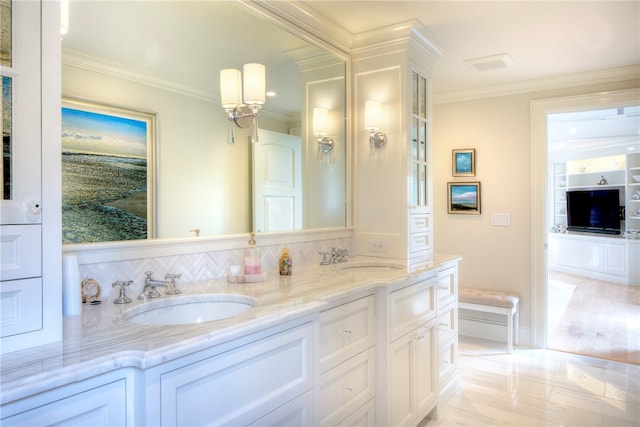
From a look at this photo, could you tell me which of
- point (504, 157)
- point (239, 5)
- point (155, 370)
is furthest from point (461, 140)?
point (155, 370)

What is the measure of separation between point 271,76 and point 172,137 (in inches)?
29.8

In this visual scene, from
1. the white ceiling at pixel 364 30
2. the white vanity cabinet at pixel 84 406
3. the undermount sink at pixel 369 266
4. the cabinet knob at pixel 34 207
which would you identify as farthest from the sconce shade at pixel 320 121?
the white vanity cabinet at pixel 84 406

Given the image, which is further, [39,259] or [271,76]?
[271,76]

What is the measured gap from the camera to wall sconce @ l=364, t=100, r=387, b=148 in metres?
2.73

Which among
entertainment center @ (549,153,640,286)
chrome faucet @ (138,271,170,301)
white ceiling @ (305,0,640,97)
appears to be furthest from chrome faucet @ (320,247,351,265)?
entertainment center @ (549,153,640,286)

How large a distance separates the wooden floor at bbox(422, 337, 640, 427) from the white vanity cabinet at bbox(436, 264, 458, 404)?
116 mm

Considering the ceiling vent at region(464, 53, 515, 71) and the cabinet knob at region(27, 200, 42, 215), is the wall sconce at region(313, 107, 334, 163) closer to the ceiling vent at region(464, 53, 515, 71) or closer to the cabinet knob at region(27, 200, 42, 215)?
the ceiling vent at region(464, 53, 515, 71)

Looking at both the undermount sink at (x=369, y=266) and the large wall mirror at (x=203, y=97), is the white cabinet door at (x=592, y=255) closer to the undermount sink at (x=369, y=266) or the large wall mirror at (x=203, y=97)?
the undermount sink at (x=369, y=266)

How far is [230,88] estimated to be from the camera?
1.99 m

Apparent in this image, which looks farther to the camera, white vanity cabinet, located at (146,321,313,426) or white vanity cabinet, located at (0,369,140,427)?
white vanity cabinet, located at (146,321,313,426)

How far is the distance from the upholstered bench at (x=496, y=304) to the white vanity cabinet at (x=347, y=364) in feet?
6.83

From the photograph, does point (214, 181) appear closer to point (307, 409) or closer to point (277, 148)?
point (277, 148)

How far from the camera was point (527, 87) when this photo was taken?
12.5 feet

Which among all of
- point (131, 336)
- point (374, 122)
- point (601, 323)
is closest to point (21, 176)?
point (131, 336)
